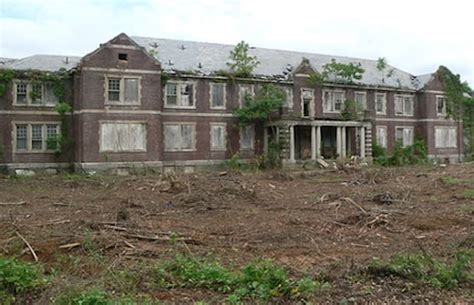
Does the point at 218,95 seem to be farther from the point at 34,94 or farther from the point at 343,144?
the point at 34,94

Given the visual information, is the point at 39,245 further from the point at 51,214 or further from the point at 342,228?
the point at 342,228

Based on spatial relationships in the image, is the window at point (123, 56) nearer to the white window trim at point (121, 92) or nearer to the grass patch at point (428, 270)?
the white window trim at point (121, 92)

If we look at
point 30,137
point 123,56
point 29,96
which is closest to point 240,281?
point 123,56

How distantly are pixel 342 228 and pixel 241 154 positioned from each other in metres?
25.1

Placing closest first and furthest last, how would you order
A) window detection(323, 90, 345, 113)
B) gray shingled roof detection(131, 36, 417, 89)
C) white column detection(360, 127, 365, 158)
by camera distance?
gray shingled roof detection(131, 36, 417, 89) < white column detection(360, 127, 365, 158) < window detection(323, 90, 345, 113)

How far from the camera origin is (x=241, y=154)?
37219 mm

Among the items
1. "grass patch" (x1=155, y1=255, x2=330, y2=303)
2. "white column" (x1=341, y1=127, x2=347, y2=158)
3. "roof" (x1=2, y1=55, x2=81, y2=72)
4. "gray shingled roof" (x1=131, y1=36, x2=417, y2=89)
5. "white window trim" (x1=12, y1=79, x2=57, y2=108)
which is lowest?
"grass patch" (x1=155, y1=255, x2=330, y2=303)

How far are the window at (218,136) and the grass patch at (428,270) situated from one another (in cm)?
2801

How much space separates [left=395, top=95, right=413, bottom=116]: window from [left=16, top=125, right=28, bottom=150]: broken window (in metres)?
28.7

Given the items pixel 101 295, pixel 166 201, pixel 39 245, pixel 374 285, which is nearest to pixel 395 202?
pixel 166 201

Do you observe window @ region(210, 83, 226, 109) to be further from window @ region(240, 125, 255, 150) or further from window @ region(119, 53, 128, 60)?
window @ region(119, 53, 128, 60)

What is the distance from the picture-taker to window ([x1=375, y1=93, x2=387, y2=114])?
143 ft

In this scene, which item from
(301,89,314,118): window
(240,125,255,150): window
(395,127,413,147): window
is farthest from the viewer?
(395,127,413,147): window

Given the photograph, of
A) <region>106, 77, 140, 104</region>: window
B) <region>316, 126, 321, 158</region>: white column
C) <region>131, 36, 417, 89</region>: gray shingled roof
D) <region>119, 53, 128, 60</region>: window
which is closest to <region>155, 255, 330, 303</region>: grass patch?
<region>106, 77, 140, 104</region>: window
